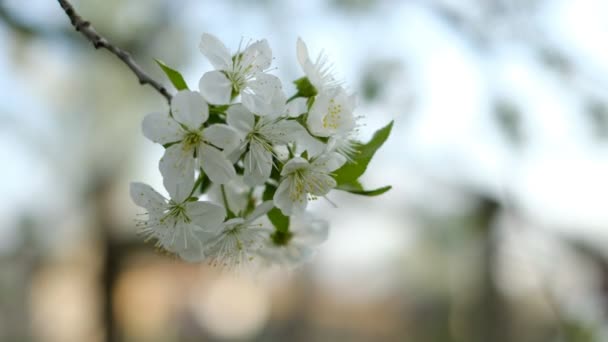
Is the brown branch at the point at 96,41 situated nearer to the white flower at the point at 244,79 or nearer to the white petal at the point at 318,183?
the white flower at the point at 244,79

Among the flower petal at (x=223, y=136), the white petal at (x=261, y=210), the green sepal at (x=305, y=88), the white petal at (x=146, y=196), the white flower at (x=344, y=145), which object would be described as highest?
the green sepal at (x=305, y=88)

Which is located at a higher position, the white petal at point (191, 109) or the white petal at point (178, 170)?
the white petal at point (191, 109)

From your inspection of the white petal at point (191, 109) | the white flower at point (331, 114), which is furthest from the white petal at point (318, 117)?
the white petal at point (191, 109)

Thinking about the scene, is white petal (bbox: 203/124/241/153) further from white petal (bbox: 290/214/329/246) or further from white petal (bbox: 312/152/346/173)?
white petal (bbox: 290/214/329/246)

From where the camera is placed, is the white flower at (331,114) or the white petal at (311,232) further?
the white petal at (311,232)

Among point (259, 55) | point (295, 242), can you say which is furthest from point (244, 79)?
point (295, 242)

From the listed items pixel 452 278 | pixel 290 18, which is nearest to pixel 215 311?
pixel 452 278

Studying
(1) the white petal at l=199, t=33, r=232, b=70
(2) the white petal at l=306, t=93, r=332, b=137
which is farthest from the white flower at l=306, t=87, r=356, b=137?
(1) the white petal at l=199, t=33, r=232, b=70
